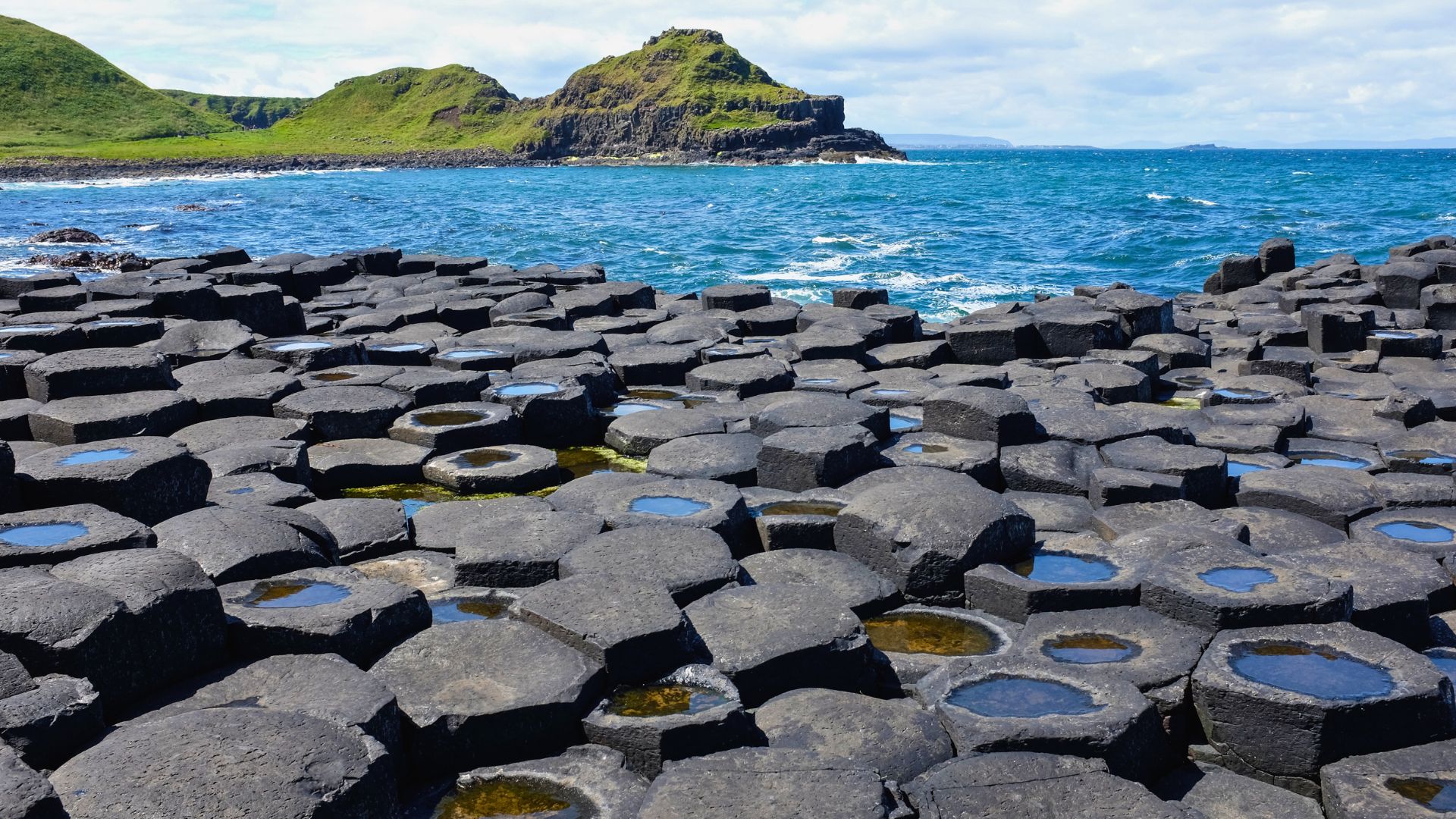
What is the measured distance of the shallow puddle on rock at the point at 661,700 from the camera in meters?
3.53

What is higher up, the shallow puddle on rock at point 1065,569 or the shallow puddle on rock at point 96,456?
the shallow puddle on rock at point 96,456

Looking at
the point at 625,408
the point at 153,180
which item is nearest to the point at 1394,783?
the point at 625,408

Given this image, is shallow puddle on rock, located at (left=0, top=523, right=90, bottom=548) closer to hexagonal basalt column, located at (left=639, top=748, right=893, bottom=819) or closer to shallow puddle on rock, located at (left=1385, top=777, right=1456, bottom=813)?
hexagonal basalt column, located at (left=639, top=748, right=893, bottom=819)

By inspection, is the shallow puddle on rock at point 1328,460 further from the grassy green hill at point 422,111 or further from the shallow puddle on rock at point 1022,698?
the grassy green hill at point 422,111

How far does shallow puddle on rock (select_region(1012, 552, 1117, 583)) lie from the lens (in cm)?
474

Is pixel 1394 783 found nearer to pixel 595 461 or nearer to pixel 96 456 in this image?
pixel 595 461

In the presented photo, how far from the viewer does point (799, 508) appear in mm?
5715

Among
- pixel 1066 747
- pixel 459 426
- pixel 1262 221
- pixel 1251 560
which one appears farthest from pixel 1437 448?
pixel 1262 221

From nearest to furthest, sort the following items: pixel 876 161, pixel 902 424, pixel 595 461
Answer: pixel 595 461
pixel 902 424
pixel 876 161

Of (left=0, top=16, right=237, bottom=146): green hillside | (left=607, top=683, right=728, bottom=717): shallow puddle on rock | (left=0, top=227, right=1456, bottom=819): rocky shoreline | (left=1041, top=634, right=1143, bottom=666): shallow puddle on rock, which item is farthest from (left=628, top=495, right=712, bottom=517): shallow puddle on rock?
(left=0, top=16, right=237, bottom=146): green hillside

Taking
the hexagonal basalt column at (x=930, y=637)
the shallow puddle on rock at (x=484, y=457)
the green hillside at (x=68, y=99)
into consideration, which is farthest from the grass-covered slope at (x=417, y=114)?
the hexagonal basalt column at (x=930, y=637)

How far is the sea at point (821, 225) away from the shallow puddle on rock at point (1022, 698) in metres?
13.1

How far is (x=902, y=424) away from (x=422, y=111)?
145 m

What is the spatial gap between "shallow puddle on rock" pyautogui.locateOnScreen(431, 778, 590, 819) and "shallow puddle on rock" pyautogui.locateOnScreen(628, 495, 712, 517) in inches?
85.1
